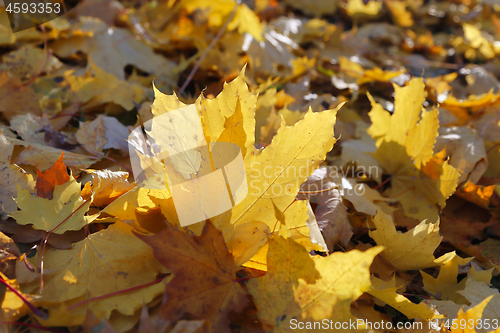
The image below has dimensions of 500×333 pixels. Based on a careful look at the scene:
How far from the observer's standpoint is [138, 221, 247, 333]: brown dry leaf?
556 millimetres

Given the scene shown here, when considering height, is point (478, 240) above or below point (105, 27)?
below

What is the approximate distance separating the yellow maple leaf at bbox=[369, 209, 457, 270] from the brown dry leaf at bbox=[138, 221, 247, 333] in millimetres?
348

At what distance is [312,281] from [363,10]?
198cm

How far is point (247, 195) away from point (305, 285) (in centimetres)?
20

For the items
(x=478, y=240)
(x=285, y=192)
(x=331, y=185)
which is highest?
(x=285, y=192)

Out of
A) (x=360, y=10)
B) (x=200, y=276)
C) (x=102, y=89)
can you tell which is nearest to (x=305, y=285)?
(x=200, y=276)

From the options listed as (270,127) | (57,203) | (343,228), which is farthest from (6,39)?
(343,228)

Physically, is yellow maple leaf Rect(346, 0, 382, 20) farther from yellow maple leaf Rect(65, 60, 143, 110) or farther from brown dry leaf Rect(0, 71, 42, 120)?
brown dry leaf Rect(0, 71, 42, 120)

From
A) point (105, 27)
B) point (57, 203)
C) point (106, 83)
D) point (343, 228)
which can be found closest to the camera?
point (57, 203)

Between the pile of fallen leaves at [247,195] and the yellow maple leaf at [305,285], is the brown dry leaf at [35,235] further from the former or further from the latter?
the yellow maple leaf at [305,285]

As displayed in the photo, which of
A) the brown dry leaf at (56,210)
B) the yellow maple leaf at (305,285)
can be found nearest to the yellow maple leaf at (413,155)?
the yellow maple leaf at (305,285)

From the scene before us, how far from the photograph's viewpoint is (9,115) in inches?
40.2

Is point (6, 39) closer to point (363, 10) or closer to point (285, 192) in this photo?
point (285, 192)

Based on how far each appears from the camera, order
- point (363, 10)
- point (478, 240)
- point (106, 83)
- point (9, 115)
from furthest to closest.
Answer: point (363, 10), point (106, 83), point (9, 115), point (478, 240)
